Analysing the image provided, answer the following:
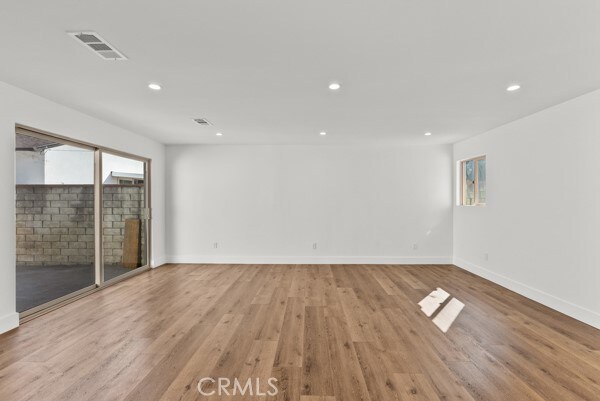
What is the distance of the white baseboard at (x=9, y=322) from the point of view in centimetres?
255

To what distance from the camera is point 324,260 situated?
5.50 metres

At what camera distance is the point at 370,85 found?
8.61ft

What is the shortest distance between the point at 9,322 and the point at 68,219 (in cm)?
206

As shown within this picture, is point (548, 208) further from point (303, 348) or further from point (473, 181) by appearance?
point (303, 348)

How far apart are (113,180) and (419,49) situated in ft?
15.6

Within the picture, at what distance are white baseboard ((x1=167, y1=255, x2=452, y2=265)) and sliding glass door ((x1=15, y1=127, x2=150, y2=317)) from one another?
4.82 ft

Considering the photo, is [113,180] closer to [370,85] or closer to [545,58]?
[370,85]

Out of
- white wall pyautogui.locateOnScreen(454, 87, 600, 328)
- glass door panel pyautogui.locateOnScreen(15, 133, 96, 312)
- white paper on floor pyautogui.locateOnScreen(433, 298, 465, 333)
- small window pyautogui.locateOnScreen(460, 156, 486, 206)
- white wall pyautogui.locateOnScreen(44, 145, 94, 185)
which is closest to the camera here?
white paper on floor pyautogui.locateOnScreen(433, 298, 465, 333)

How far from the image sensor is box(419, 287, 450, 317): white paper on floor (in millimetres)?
3096

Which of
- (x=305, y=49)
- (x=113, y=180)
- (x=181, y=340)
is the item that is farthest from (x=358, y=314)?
(x=113, y=180)

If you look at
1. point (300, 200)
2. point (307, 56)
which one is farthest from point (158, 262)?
point (307, 56)

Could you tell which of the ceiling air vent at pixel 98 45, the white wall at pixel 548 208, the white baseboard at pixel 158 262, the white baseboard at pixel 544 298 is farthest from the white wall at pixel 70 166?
the white baseboard at pixel 544 298

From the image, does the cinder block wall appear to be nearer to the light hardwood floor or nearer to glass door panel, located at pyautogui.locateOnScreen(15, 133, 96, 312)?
glass door panel, located at pyautogui.locateOnScreen(15, 133, 96, 312)

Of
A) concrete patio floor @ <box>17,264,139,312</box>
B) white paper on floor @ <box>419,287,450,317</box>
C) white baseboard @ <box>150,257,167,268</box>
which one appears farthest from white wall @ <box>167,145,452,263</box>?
white paper on floor @ <box>419,287,450,317</box>
